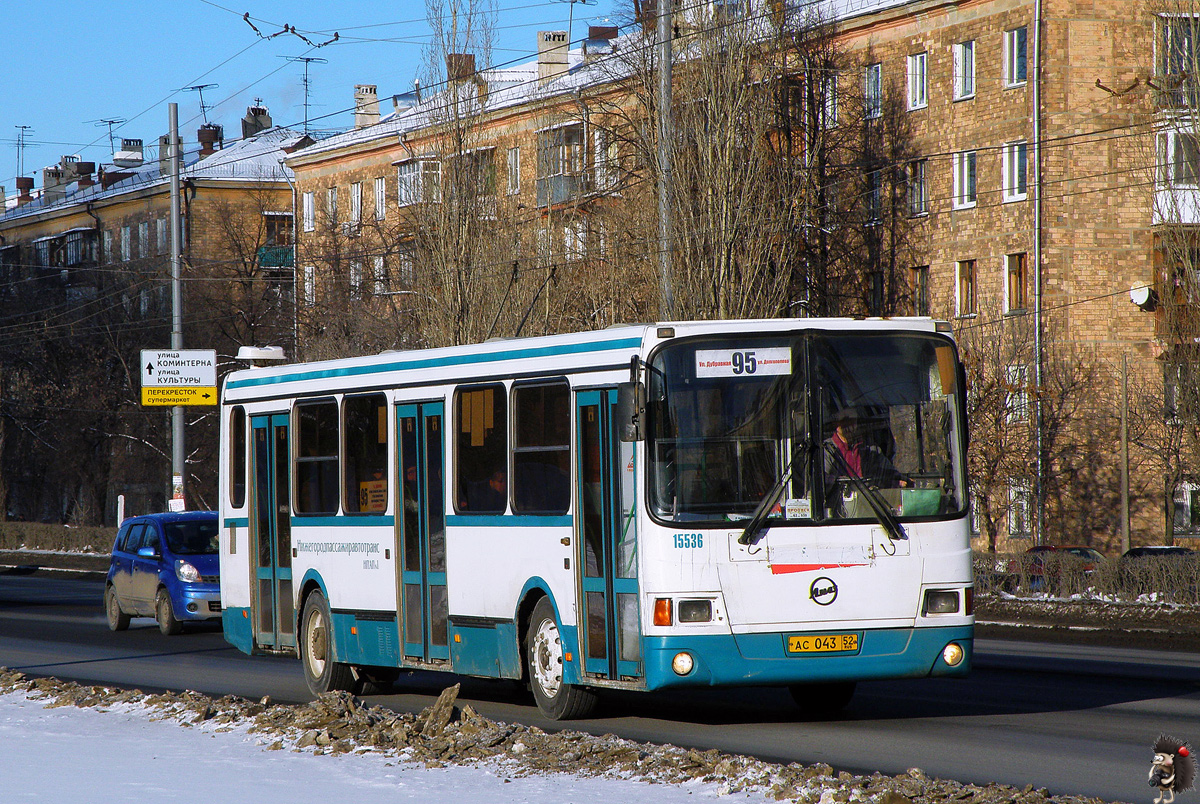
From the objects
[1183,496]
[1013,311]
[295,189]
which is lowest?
[1183,496]

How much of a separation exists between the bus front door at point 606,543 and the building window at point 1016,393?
30688 millimetres

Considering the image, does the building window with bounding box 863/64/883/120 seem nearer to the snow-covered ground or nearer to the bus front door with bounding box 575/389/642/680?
the bus front door with bounding box 575/389/642/680

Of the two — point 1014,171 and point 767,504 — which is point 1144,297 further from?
point 767,504

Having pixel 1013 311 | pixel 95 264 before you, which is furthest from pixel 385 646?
pixel 95 264

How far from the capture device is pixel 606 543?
11953 millimetres

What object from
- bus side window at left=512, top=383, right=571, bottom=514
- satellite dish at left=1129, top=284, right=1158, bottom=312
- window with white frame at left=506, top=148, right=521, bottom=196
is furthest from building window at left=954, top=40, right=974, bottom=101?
bus side window at left=512, top=383, right=571, bottom=514

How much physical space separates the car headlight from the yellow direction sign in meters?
15.7

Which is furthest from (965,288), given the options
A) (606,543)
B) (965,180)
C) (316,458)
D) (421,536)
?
(606,543)

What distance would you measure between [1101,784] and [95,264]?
80689 mm

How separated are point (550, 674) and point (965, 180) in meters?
36.5

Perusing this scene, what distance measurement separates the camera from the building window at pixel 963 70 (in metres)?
46.5

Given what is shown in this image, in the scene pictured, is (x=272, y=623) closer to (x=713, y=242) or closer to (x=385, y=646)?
(x=385, y=646)

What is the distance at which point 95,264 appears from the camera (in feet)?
279

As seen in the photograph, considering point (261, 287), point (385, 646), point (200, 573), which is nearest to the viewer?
point (385, 646)
